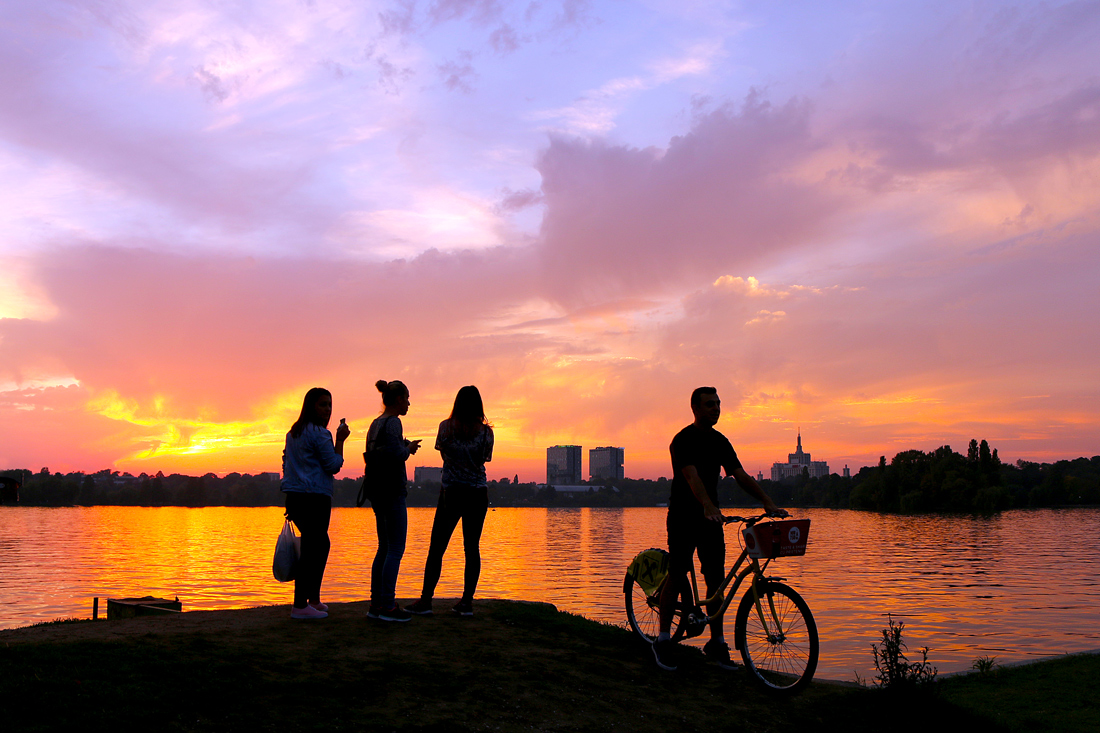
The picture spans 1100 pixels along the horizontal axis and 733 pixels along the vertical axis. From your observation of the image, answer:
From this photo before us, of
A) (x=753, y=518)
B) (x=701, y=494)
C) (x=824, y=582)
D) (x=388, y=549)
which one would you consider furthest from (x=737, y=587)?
(x=824, y=582)

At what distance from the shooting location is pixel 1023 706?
26.0ft

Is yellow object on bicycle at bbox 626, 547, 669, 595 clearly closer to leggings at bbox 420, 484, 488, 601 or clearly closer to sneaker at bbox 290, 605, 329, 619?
leggings at bbox 420, 484, 488, 601

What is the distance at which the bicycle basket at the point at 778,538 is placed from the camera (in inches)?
267

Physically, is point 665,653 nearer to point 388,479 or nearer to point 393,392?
point 388,479

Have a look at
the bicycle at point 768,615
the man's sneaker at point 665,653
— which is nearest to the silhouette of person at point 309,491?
the man's sneaker at point 665,653

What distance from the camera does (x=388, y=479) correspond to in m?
8.20

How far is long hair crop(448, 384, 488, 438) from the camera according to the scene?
834 centimetres

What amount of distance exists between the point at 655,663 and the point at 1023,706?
3.97 metres

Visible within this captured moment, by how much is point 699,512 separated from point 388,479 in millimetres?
3309

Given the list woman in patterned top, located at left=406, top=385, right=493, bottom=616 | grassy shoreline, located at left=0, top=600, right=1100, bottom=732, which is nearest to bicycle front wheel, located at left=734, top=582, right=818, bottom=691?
grassy shoreline, located at left=0, top=600, right=1100, bottom=732

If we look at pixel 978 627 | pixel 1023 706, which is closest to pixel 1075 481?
pixel 978 627

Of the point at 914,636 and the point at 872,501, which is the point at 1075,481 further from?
the point at 914,636

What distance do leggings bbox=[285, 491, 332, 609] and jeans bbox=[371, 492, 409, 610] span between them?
1.84 feet

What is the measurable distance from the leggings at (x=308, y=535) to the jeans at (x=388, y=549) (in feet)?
1.84
